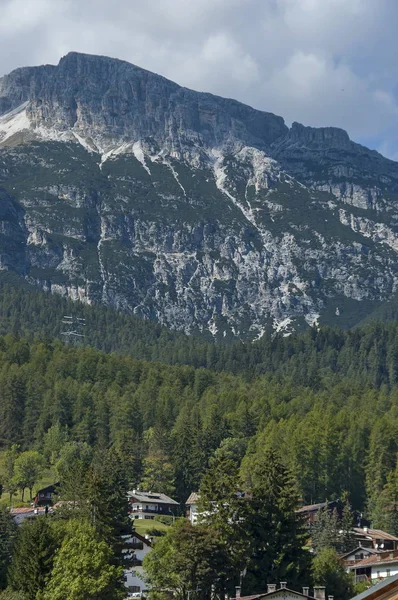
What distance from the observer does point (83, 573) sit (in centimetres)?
7662

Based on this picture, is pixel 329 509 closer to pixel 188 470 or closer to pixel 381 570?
pixel 381 570

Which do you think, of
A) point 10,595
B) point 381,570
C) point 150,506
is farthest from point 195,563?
point 150,506

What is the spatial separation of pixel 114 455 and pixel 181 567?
45.9 meters

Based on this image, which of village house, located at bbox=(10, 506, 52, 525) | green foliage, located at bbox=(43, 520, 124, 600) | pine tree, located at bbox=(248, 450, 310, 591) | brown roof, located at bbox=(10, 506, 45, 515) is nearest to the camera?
green foliage, located at bbox=(43, 520, 124, 600)

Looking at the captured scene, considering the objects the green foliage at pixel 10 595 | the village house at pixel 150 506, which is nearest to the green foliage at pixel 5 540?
the green foliage at pixel 10 595

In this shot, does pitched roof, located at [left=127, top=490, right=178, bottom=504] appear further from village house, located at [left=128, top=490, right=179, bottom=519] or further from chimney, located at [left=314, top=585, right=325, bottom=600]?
chimney, located at [left=314, top=585, right=325, bottom=600]

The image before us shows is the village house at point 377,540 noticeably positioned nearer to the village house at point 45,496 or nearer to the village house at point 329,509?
the village house at point 329,509

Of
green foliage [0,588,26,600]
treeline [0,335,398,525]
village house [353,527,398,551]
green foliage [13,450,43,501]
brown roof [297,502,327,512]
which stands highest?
treeline [0,335,398,525]

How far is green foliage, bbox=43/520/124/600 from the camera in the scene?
7456cm

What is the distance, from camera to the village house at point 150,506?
128625 millimetres

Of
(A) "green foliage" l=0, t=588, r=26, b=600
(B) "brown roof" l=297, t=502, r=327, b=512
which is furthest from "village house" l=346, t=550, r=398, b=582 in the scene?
(A) "green foliage" l=0, t=588, r=26, b=600

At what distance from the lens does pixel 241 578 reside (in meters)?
82.4

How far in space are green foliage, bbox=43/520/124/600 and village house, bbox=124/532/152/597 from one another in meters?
10.4

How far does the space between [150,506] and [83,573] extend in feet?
175
